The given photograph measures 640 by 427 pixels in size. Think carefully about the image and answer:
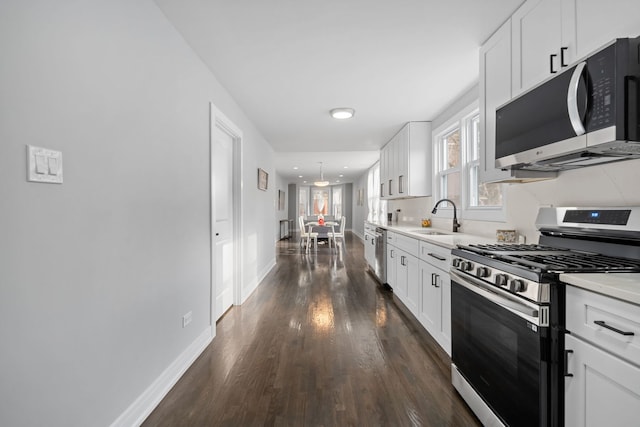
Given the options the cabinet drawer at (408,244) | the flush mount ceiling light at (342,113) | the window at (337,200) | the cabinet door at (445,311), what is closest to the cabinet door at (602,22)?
the cabinet door at (445,311)

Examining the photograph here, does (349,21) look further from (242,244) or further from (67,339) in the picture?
(242,244)

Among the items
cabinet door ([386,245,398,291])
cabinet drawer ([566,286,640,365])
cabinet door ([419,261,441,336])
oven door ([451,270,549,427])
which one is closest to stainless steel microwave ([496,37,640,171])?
cabinet drawer ([566,286,640,365])

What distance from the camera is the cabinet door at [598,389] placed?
949mm

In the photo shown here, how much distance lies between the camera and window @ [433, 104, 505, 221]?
3.07m

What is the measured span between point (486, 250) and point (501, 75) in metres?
1.27

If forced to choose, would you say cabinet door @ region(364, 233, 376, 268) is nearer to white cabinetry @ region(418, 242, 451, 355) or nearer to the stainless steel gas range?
white cabinetry @ region(418, 242, 451, 355)

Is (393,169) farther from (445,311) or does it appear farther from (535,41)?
(535,41)

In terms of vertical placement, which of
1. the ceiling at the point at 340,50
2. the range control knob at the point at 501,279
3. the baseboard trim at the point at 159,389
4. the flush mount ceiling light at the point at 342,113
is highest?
the ceiling at the point at 340,50

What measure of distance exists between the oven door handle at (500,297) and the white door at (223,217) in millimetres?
2310

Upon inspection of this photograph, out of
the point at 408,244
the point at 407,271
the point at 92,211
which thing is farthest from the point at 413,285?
the point at 92,211

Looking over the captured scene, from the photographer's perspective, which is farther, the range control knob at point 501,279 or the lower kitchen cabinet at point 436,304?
the lower kitchen cabinet at point 436,304

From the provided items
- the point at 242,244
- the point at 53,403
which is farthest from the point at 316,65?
the point at 53,403

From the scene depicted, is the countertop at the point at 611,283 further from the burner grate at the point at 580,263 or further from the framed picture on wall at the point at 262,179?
the framed picture on wall at the point at 262,179

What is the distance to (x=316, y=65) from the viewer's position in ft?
8.92
